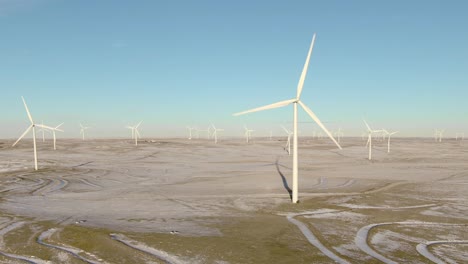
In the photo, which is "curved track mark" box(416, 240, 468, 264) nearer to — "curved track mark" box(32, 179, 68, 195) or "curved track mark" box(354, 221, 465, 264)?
"curved track mark" box(354, 221, 465, 264)

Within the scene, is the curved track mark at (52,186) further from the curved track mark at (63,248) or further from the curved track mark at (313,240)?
the curved track mark at (313,240)

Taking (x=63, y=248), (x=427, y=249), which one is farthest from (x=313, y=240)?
(x=63, y=248)

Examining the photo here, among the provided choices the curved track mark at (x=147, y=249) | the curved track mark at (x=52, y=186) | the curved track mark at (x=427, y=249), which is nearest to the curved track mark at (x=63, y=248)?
the curved track mark at (x=147, y=249)

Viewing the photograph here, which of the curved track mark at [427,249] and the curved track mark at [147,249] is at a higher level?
the curved track mark at [147,249]

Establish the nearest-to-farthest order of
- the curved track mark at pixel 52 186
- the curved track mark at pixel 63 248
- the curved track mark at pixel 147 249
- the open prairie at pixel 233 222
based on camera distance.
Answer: the curved track mark at pixel 63 248, the curved track mark at pixel 147 249, the open prairie at pixel 233 222, the curved track mark at pixel 52 186

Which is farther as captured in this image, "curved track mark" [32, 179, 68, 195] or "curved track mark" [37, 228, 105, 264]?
"curved track mark" [32, 179, 68, 195]

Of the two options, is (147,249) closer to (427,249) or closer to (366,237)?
(366,237)

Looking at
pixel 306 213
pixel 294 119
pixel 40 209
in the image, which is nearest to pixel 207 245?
pixel 306 213

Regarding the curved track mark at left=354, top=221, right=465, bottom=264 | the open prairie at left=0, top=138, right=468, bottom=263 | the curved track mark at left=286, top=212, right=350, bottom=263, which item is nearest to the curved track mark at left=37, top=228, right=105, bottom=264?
the open prairie at left=0, top=138, right=468, bottom=263

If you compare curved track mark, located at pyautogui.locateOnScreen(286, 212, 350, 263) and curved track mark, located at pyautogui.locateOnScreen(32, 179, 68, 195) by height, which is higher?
curved track mark, located at pyautogui.locateOnScreen(286, 212, 350, 263)
